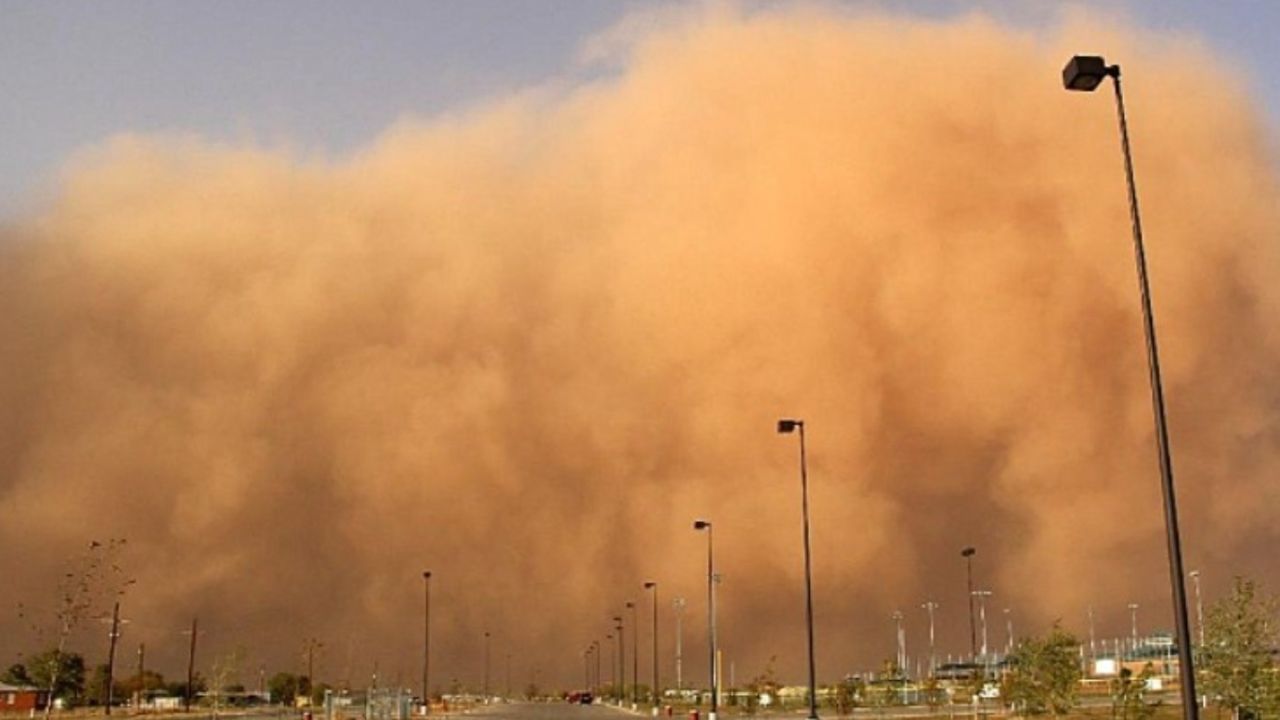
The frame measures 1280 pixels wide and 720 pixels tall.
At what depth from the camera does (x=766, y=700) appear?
102 metres

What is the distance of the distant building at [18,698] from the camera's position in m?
102

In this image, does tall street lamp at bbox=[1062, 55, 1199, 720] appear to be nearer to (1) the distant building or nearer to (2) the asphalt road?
(2) the asphalt road

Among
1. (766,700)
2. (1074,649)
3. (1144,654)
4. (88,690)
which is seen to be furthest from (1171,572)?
(1144,654)

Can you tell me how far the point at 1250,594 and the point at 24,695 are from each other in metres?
98.5

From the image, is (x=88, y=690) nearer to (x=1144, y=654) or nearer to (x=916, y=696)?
(x=916, y=696)

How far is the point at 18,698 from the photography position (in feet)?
339

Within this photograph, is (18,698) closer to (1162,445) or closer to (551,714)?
(551,714)

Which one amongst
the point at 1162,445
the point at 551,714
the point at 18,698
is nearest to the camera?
the point at 1162,445

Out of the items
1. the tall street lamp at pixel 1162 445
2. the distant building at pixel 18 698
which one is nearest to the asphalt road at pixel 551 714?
the distant building at pixel 18 698

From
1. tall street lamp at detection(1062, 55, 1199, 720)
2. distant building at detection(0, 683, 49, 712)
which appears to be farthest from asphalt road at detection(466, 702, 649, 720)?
tall street lamp at detection(1062, 55, 1199, 720)

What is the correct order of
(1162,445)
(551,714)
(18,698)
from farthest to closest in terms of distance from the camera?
1. (18,698)
2. (551,714)
3. (1162,445)

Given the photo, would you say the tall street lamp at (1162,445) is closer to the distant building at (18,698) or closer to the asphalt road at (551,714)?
the asphalt road at (551,714)

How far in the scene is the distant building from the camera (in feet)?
334

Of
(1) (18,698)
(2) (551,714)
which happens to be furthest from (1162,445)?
(1) (18,698)
